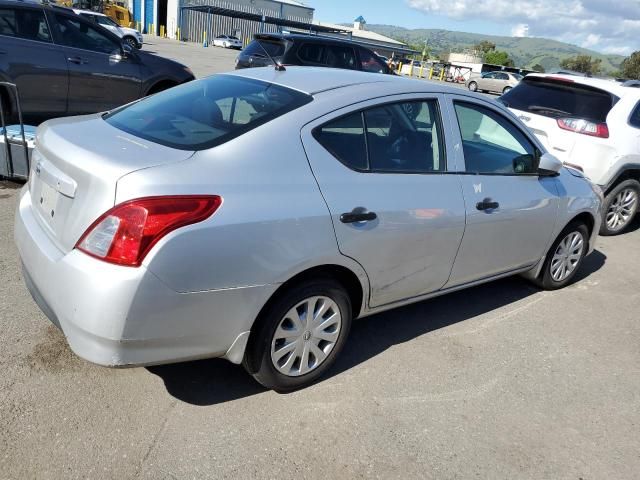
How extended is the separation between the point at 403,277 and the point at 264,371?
101 centimetres

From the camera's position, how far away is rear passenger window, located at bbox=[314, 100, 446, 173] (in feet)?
9.30

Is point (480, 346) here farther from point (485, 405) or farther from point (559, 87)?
point (559, 87)

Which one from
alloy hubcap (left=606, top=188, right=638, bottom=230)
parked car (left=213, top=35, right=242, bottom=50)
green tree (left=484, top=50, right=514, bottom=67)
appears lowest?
parked car (left=213, top=35, right=242, bottom=50)

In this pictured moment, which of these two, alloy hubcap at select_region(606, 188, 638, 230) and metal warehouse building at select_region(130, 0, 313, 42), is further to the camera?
metal warehouse building at select_region(130, 0, 313, 42)

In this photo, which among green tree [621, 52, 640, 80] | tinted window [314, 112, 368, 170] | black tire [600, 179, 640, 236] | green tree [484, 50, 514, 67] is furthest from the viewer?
green tree [484, 50, 514, 67]

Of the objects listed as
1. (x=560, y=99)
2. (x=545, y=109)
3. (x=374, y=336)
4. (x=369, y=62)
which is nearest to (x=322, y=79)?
(x=374, y=336)

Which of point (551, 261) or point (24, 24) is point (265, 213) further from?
point (24, 24)

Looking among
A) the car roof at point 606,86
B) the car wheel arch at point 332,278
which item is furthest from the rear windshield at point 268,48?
the car wheel arch at point 332,278

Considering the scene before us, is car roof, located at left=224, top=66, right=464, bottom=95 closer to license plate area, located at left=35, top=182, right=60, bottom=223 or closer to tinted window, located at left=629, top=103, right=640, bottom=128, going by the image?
license plate area, located at left=35, top=182, right=60, bottom=223

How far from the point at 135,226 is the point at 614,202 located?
20.4 feet

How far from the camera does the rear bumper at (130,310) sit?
217cm

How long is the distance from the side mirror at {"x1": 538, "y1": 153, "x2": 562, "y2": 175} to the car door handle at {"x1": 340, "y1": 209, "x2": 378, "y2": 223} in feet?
5.65

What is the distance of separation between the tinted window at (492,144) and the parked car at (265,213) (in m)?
0.02

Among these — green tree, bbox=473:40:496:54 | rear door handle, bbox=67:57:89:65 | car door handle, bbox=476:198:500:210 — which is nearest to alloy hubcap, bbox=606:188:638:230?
car door handle, bbox=476:198:500:210
